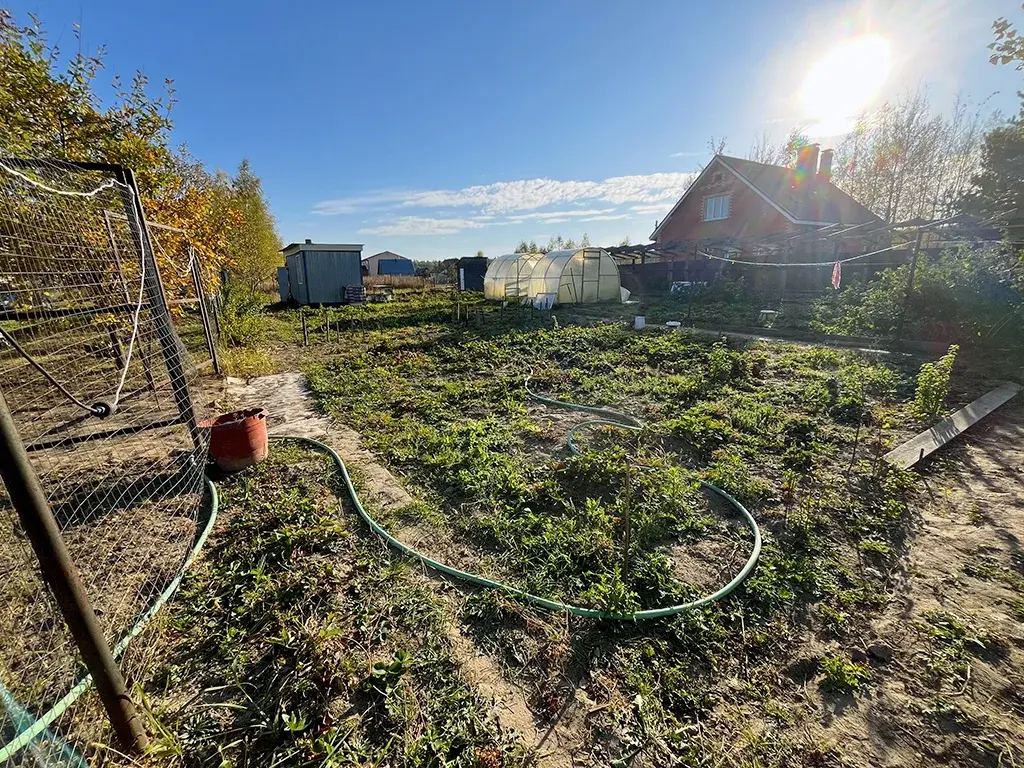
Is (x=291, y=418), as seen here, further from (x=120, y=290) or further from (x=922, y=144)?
(x=922, y=144)

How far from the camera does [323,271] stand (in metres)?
20.5

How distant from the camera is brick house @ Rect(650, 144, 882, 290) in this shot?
55.2 feet

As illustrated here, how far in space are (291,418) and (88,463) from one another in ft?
6.57

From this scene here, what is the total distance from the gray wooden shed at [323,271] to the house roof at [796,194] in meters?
18.1

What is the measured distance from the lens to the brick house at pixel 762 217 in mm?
16812

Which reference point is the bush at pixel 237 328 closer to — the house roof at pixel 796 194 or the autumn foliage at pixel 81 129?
the autumn foliage at pixel 81 129

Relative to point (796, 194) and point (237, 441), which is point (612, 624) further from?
point (796, 194)

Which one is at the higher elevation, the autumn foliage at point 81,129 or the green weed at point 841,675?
the autumn foliage at point 81,129

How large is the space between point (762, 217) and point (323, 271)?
20956 mm

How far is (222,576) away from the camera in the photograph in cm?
270

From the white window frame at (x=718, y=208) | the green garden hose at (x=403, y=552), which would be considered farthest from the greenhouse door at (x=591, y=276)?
the green garden hose at (x=403, y=552)

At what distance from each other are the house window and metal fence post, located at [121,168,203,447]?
901 inches

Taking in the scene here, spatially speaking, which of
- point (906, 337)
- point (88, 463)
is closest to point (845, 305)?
point (906, 337)

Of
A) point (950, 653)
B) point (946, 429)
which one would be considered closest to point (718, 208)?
point (946, 429)
